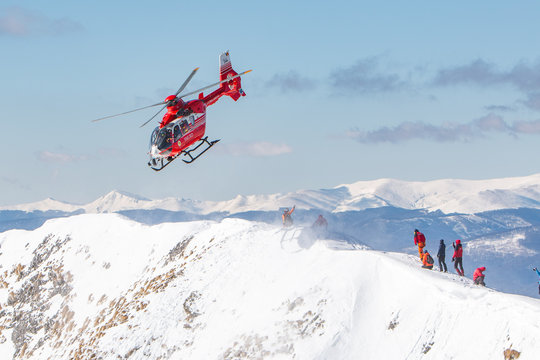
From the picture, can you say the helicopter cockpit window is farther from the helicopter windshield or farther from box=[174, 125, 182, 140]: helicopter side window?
box=[174, 125, 182, 140]: helicopter side window

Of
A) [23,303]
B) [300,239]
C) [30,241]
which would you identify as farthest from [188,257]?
[30,241]

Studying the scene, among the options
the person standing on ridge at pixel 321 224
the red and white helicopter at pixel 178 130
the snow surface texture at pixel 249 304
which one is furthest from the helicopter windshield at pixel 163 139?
the person standing on ridge at pixel 321 224

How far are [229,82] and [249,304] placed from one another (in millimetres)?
19274

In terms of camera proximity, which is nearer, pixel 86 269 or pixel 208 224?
pixel 208 224

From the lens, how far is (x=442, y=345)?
31.3 metres

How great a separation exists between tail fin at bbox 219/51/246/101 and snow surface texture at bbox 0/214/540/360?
13005 millimetres

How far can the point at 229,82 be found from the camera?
51000 millimetres

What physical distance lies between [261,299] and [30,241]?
5461cm

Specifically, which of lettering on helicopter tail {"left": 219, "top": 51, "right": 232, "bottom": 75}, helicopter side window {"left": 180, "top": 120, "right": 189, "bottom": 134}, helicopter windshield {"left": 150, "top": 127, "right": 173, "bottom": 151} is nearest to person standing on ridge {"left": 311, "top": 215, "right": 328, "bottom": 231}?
helicopter side window {"left": 180, "top": 120, "right": 189, "bottom": 134}

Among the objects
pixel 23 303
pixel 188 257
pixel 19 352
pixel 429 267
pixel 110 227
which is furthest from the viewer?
pixel 110 227

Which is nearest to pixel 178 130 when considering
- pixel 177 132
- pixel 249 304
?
pixel 177 132

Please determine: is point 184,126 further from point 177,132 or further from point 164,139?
point 164,139

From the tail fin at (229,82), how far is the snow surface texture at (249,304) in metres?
13.0

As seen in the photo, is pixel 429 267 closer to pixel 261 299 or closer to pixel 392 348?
pixel 392 348
